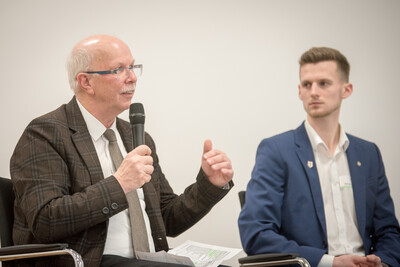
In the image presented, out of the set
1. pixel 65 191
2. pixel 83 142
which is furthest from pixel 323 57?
pixel 65 191

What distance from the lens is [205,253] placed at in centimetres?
173

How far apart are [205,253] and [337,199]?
0.78 metres

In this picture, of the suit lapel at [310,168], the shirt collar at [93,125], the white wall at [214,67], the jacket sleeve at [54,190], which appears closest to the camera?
the jacket sleeve at [54,190]

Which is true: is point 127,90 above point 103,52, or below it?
below

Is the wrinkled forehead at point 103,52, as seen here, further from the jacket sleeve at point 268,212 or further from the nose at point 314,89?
the nose at point 314,89

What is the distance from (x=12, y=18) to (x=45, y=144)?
1524 millimetres

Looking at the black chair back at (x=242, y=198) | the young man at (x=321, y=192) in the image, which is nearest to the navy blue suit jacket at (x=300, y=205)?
the young man at (x=321, y=192)

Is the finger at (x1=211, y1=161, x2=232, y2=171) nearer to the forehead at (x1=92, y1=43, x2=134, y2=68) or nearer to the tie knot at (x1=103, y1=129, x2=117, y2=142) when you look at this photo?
the tie knot at (x1=103, y1=129, x2=117, y2=142)

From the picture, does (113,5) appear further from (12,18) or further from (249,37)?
(249,37)

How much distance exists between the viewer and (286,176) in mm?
2057

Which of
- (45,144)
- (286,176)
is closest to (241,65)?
(286,176)

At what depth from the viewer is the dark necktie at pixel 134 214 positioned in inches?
64.7

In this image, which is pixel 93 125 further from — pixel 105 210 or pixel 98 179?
pixel 105 210

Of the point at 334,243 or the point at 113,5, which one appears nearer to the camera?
the point at 334,243
